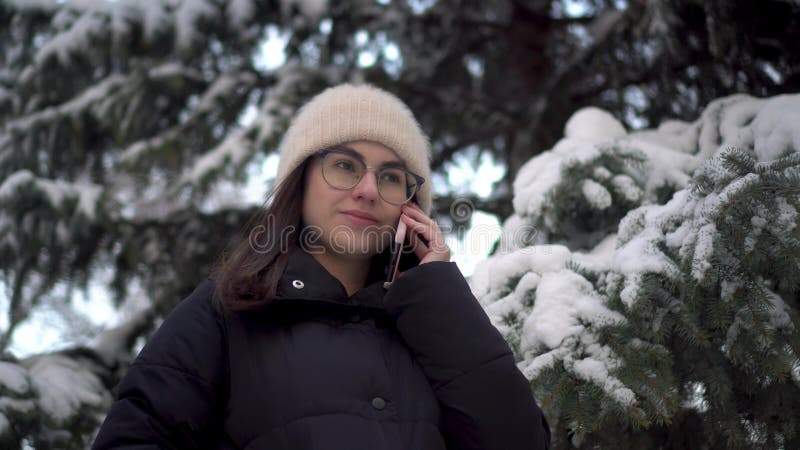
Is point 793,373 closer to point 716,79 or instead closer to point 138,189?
point 716,79

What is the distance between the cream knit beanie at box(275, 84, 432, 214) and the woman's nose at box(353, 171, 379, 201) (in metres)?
0.15

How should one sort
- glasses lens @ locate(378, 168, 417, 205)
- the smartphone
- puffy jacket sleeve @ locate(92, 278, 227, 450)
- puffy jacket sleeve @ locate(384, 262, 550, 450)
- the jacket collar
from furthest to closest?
glasses lens @ locate(378, 168, 417, 205) → the smartphone → the jacket collar → puffy jacket sleeve @ locate(384, 262, 550, 450) → puffy jacket sleeve @ locate(92, 278, 227, 450)

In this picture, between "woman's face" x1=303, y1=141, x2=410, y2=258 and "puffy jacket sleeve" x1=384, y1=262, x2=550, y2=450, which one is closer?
"puffy jacket sleeve" x1=384, y1=262, x2=550, y2=450

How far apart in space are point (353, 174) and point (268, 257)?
1.10 ft

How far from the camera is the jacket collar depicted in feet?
5.24

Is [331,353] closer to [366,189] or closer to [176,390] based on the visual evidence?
[176,390]

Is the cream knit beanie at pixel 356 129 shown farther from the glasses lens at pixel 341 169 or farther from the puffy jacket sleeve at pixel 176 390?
the puffy jacket sleeve at pixel 176 390

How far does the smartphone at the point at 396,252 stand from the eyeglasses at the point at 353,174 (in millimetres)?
93

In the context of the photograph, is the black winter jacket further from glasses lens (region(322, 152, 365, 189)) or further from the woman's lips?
glasses lens (region(322, 152, 365, 189))

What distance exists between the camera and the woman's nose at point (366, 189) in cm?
176

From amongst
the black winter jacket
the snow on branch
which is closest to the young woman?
the black winter jacket

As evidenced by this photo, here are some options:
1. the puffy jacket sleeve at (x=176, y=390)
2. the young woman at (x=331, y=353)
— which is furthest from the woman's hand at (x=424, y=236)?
the puffy jacket sleeve at (x=176, y=390)

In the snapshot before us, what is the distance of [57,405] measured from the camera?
268cm

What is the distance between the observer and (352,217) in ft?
5.74
